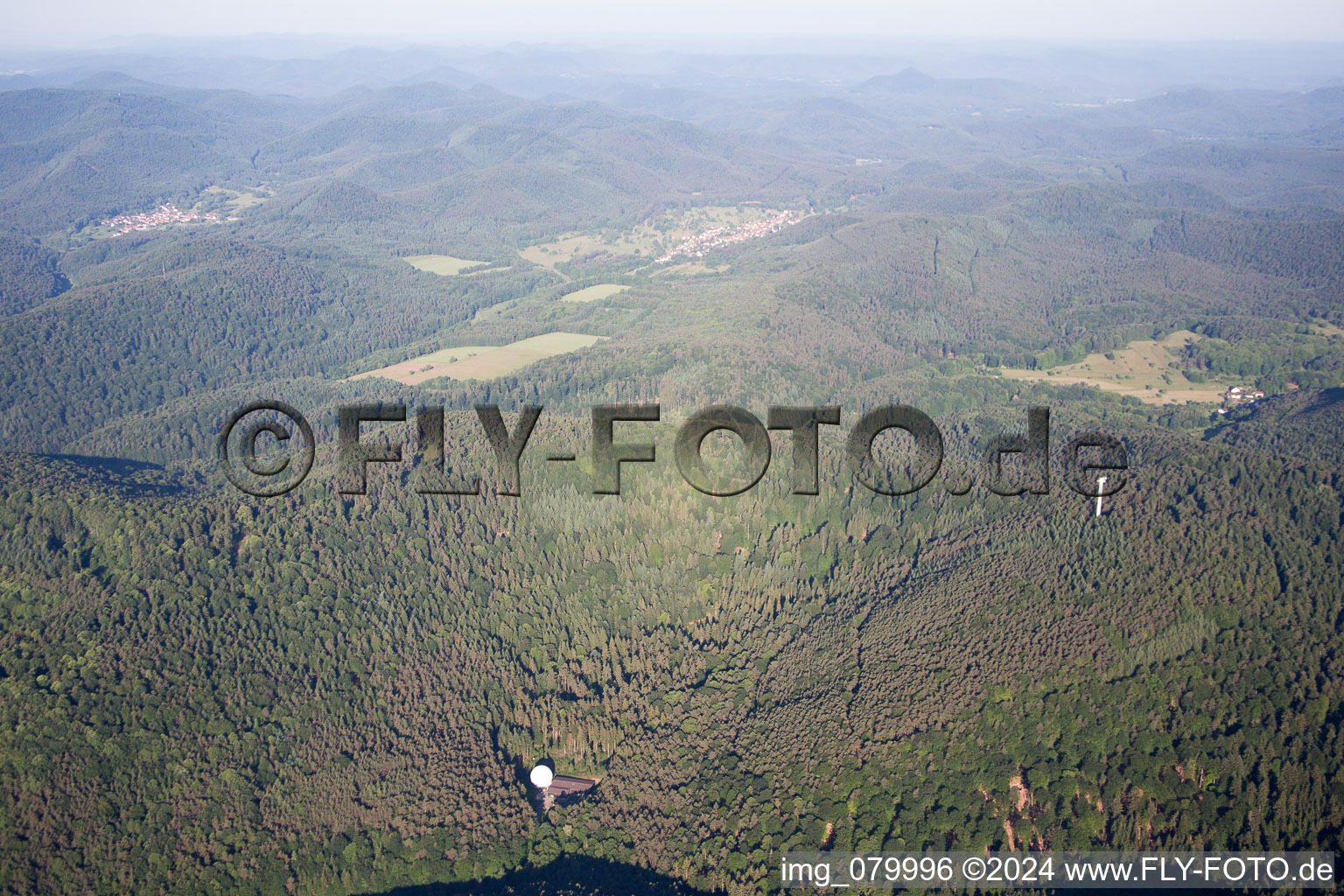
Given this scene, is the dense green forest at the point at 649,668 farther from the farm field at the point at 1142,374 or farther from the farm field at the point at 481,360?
the farm field at the point at 481,360

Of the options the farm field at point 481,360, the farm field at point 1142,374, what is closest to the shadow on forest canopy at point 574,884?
the farm field at point 481,360

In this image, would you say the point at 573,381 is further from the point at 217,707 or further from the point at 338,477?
the point at 217,707

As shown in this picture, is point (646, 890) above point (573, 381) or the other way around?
the other way around

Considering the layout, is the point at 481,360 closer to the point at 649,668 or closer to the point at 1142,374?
the point at 649,668

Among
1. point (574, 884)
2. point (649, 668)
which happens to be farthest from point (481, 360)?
point (574, 884)

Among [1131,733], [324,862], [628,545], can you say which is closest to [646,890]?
[324,862]
